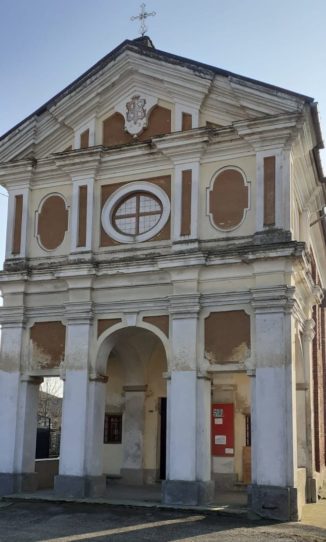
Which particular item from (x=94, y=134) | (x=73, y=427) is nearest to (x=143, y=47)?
(x=94, y=134)

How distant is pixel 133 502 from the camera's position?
50.3ft

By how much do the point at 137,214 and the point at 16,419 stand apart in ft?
19.8

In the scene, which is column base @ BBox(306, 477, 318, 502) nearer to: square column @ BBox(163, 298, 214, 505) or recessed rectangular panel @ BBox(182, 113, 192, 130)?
square column @ BBox(163, 298, 214, 505)

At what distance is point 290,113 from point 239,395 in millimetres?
8554

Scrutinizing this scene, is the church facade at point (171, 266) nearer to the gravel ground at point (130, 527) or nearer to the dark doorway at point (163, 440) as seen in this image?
the dark doorway at point (163, 440)

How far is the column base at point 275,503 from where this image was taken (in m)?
13.9

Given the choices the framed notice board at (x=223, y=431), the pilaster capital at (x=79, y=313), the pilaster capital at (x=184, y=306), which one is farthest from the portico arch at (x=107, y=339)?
the framed notice board at (x=223, y=431)

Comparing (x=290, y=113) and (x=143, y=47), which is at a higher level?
(x=143, y=47)

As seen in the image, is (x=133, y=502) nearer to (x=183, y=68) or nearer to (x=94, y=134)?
(x=94, y=134)

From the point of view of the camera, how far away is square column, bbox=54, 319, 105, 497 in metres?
16.0

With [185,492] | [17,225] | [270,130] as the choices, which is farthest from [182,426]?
[17,225]

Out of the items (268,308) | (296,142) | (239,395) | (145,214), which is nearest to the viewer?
(268,308)

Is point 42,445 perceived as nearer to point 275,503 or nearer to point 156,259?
point 156,259

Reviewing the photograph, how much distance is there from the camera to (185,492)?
1488 cm
